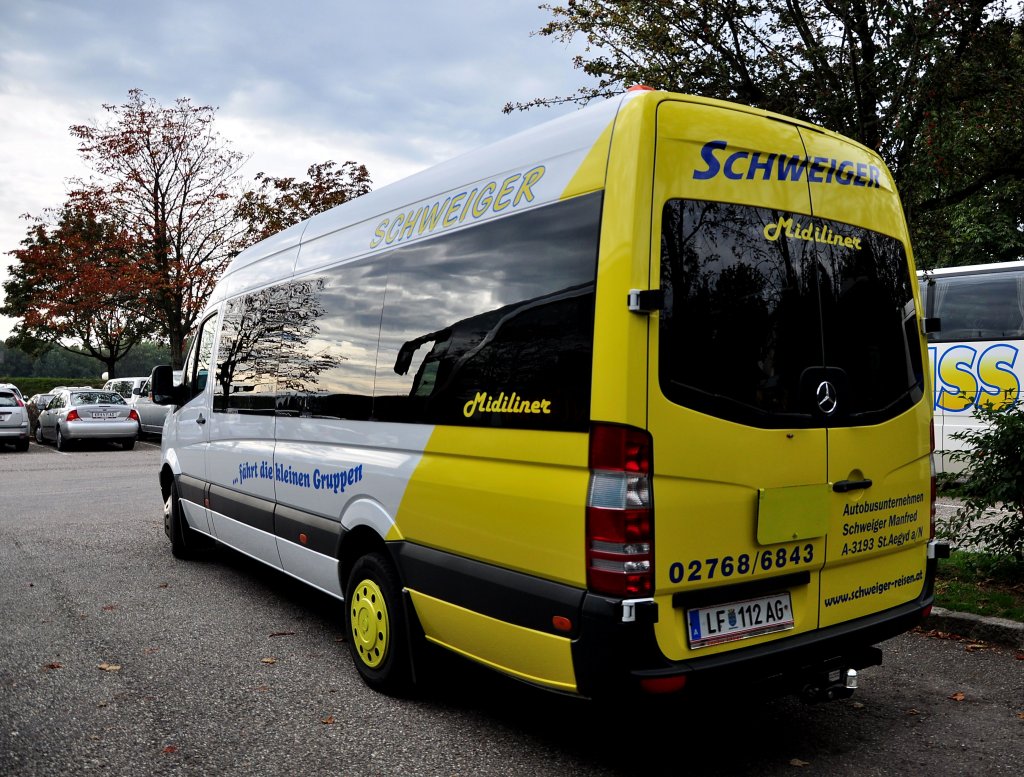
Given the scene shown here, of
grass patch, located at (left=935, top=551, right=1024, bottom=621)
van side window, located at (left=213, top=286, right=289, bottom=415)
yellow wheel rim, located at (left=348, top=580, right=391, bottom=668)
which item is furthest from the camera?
van side window, located at (left=213, top=286, right=289, bottom=415)

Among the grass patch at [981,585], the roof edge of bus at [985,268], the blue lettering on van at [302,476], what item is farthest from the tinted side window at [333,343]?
the roof edge of bus at [985,268]

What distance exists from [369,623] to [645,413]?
6.98 feet

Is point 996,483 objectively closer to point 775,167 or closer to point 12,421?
point 775,167

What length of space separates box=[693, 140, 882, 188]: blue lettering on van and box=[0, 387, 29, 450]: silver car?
68.9 ft

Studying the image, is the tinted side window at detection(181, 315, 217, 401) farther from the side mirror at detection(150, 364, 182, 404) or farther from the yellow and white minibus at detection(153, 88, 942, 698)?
the yellow and white minibus at detection(153, 88, 942, 698)

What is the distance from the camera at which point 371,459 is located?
4.36m

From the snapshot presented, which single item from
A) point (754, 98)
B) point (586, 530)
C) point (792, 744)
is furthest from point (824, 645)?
point (754, 98)

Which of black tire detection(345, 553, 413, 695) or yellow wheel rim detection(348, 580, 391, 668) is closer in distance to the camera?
black tire detection(345, 553, 413, 695)

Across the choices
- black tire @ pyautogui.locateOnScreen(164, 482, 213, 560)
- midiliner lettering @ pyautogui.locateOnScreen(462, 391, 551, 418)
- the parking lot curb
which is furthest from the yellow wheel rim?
black tire @ pyautogui.locateOnScreen(164, 482, 213, 560)

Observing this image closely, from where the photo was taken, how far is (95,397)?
70.2ft

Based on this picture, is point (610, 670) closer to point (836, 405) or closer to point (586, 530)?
point (586, 530)

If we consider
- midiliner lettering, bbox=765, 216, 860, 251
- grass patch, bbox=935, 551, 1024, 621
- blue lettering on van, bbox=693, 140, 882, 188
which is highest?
blue lettering on van, bbox=693, 140, 882, 188

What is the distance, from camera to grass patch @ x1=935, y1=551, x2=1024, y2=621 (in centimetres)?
546

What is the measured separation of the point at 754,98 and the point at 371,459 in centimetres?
602
